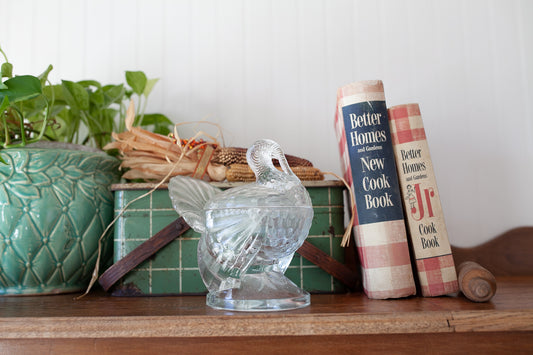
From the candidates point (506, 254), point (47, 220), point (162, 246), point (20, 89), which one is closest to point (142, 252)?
point (162, 246)

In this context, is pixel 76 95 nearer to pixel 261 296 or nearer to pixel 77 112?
pixel 77 112

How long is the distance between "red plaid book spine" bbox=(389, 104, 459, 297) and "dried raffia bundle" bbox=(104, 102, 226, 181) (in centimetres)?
25

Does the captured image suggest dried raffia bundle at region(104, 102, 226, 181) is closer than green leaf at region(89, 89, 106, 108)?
Yes

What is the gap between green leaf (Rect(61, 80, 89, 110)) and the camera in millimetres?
672

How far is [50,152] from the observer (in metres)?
0.59

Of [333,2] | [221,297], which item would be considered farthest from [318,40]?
[221,297]

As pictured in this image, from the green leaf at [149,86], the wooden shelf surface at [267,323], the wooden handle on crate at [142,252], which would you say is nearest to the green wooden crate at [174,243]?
the wooden handle on crate at [142,252]

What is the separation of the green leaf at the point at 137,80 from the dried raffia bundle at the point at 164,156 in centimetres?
15

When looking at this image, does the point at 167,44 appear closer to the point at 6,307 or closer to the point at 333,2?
the point at 333,2

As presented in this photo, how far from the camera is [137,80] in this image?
735mm

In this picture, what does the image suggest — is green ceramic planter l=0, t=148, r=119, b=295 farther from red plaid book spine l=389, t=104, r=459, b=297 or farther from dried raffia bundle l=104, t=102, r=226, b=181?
red plaid book spine l=389, t=104, r=459, b=297

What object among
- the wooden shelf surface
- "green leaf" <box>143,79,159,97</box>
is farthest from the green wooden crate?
"green leaf" <box>143,79,159,97</box>

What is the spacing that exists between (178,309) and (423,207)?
322 mm

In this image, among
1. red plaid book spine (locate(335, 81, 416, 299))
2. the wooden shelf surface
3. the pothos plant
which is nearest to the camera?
the wooden shelf surface
